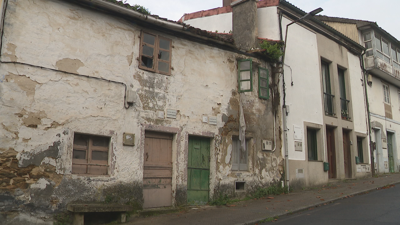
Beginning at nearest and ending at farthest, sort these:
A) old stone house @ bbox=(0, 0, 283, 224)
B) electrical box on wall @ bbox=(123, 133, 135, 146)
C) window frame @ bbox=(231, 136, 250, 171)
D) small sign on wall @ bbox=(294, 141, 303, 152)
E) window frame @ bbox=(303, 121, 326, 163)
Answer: old stone house @ bbox=(0, 0, 283, 224) < electrical box on wall @ bbox=(123, 133, 135, 146) < window frame @ bbox=(231, 136, 250, 171) < small sign on wall @ bbox=(294, 141, 303, 152) < window frame @ bbox=(303, 121, 326, 163)

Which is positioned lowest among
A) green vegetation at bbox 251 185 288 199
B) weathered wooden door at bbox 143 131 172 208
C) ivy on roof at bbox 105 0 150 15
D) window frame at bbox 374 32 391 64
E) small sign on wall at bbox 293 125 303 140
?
green vegetation at bbox 251 185 288 199

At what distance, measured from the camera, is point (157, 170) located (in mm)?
8977

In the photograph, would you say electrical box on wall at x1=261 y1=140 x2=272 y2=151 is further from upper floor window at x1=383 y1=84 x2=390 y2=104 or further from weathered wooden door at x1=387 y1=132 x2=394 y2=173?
upper floor window at x1=383 y1=84 x2=390 y2=104

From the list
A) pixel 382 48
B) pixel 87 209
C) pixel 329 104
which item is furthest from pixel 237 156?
pixel 382 48

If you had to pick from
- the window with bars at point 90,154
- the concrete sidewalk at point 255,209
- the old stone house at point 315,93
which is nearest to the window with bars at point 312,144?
the old stone house at point 315,93

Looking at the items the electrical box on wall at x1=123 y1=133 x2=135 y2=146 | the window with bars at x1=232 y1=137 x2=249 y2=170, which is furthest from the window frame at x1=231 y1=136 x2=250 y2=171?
the electrical box on wall at x1=123 y1=133 x2=135 y2=146

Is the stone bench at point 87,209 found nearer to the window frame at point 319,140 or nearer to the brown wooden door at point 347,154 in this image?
the window frame at point 319,140

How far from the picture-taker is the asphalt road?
276 inches

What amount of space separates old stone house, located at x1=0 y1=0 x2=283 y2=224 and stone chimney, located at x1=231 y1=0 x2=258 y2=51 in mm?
786

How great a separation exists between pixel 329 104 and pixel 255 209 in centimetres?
783

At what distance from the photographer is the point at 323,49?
14867 mm

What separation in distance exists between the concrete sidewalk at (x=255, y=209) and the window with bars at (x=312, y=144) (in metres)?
1.85

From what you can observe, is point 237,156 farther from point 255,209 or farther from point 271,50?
point 271,50

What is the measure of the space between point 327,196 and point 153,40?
675 centimetres
